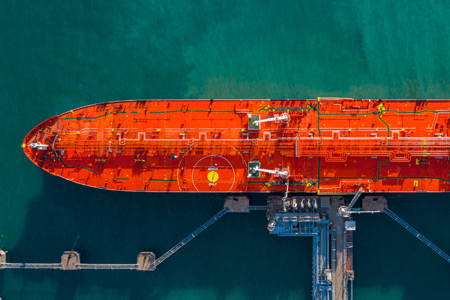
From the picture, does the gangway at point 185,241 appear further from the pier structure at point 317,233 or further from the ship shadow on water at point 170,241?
the ship shadow on water at point 170,241

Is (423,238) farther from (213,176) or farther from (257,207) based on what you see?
(213,176)

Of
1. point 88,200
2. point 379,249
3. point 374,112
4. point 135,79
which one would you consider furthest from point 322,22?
point 88,200

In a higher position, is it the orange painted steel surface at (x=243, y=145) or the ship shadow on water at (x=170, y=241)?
the orange painted steel surface at (x=243, y=145)

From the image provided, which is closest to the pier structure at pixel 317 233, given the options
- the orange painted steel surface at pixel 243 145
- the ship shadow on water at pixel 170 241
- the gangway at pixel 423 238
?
the gangway at pixel 423 238

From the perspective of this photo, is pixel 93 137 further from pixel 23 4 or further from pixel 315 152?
pixel 315 152

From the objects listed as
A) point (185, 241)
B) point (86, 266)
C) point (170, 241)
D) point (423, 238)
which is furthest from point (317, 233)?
point (86, 266)

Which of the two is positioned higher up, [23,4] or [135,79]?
[23,4]
